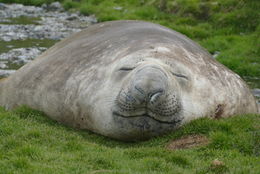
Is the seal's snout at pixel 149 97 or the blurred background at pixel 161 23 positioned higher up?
the seal's snout at pixel 149 97

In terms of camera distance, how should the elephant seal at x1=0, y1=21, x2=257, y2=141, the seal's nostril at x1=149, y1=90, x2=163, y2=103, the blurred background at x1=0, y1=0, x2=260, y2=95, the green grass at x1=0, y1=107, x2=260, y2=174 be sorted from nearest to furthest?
the green grass at x1=0, y1=107, x2=260, y2=174
the seal's nostril at x1=149, y1=90, x2=163, y2=103
the elephant seal at x1=0, y1=21, x2=257, y2=141
the blurred background at x1=0, y1=0, x2=260, y2=95

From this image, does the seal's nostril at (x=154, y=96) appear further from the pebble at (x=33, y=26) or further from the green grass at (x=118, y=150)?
the pebble at (x=33, y=26)

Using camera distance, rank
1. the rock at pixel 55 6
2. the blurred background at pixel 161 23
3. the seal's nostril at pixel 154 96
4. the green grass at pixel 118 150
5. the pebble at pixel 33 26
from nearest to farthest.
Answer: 1. the green grass at pixel 118 150
2. the seal's nostril at pixel 154 96
3. the pebble at pixel 33 26
4. the blurred background at pixel 161 23
5. the rock at pixel 55 6

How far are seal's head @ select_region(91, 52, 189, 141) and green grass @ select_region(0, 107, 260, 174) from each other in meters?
0.15

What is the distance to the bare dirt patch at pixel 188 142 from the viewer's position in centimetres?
663

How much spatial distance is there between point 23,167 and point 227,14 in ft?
42.8

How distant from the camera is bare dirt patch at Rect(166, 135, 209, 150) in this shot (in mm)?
6629

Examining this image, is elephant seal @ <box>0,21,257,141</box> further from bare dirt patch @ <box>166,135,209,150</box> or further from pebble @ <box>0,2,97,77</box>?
pebble @ <box>0,2,97,77</box>

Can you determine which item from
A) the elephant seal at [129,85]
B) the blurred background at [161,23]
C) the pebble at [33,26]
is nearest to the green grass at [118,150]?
the elephant seal at [129,85]

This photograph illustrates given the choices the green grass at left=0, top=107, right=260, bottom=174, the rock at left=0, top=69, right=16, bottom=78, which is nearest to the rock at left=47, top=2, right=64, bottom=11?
the rock at left=0, top=69, right=16, bottom=78

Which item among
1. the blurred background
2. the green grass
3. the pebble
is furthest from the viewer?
the blurred background

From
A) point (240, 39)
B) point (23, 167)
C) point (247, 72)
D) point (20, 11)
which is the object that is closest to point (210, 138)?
point (23, 167)

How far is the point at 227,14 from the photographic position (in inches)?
688

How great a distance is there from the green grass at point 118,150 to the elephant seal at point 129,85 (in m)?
0.22
